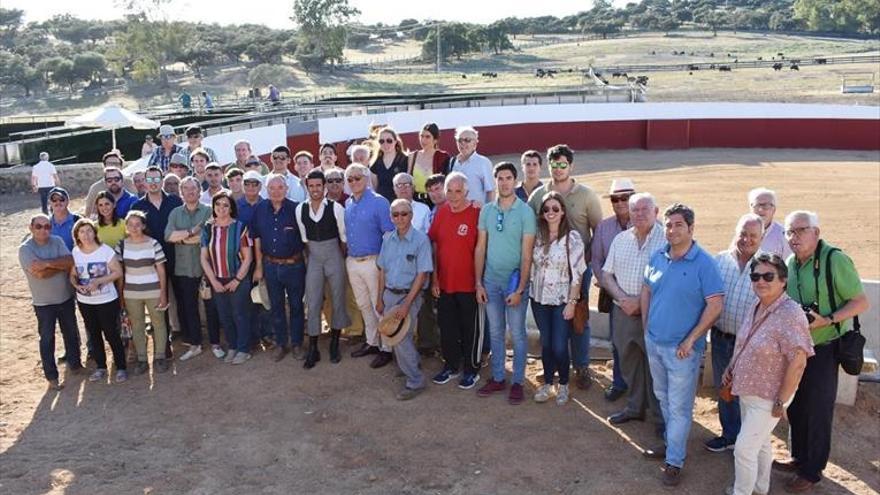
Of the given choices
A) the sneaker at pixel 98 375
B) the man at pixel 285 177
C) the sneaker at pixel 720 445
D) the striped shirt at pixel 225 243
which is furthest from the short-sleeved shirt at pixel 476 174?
the sneaker at pixel 98 375

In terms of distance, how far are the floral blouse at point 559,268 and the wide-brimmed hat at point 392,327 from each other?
3.48 feet

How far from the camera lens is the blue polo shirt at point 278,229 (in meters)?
6.17

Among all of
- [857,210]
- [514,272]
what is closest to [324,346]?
[514,272]

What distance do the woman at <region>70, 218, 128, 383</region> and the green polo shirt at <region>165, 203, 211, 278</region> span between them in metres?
0.48

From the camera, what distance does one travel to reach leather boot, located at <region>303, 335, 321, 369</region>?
633 centimetres

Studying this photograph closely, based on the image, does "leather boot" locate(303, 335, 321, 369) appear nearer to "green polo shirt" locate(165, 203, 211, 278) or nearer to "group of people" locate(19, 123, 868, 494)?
"group of people" locate(19, 123, 868, 494)

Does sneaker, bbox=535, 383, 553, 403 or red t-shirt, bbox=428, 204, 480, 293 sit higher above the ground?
red t-shirt, bbox=428, 204, 480, 293

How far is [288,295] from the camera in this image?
21.0 ft

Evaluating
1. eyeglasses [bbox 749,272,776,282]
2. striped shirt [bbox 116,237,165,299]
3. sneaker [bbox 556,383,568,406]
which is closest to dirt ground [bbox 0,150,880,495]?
sneaker [bbox 556,383,568,406]

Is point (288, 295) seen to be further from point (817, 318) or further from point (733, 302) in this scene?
point (817, 318)

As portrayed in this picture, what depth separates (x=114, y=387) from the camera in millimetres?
6211

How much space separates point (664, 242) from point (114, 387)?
4216 mm

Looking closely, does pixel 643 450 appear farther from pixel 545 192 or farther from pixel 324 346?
pixel 324 346

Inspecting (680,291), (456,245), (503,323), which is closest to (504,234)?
(456,245)
